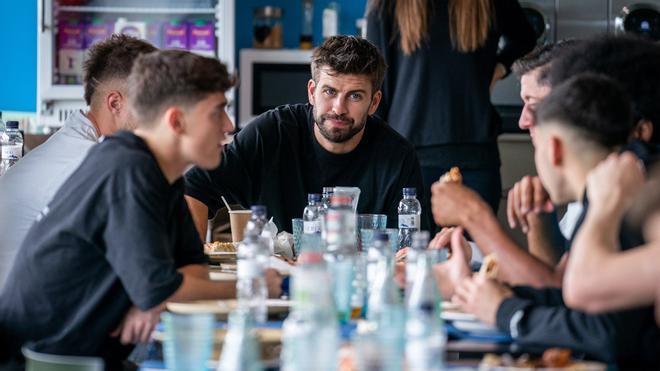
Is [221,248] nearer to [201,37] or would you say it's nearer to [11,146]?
[11,146]

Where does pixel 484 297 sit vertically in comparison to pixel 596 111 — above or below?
below

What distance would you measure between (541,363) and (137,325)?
94 centimetres

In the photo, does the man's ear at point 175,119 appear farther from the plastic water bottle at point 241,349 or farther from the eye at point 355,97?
the eye at point 355,97

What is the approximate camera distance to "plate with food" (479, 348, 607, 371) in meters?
1.82

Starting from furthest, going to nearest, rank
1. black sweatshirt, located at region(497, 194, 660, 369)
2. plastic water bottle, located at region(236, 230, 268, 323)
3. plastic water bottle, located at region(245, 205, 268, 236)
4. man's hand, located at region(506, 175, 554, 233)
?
man's hand, located at region(506, 175, 554, 233)
plastic water bottle, located at region(245, 205, 268, 236)
plastic water bottle, located at region(236, 230, 268, 323)
black sweatshirt, located at region(497, 194, 660, 369)

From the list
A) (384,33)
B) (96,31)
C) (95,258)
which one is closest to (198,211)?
(384,33)

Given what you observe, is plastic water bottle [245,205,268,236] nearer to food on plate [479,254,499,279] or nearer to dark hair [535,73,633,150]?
food on plate [479,254,499,279]

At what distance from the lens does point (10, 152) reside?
3.91m

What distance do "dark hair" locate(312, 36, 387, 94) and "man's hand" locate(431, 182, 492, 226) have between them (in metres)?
1.16

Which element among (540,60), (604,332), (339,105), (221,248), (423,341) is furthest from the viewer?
(339,105)

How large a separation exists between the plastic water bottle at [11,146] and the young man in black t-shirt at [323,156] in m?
0.63

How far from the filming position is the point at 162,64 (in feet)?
8.29

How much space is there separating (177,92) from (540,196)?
1.08m

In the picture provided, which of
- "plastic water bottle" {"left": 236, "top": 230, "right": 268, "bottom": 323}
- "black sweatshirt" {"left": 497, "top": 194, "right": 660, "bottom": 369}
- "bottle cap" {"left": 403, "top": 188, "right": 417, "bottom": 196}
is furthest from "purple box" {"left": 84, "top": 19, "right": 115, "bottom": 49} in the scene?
"black sweatshirt" {"left": 497, "top": 194, "right": 660, "bottom": 369}
